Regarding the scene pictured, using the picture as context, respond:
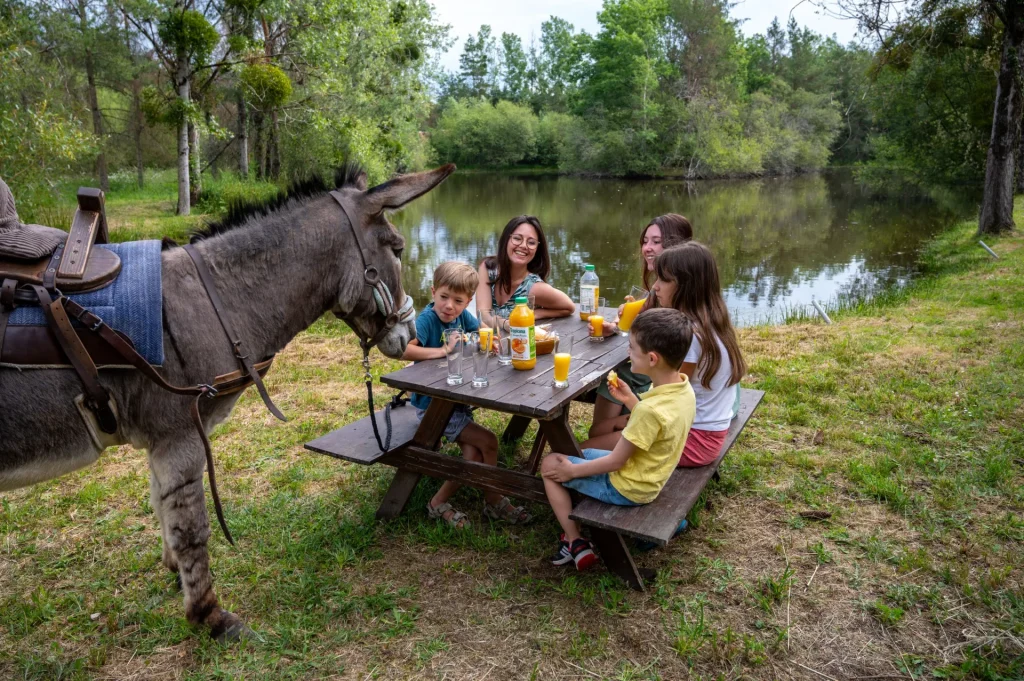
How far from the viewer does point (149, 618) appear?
8.99 feet

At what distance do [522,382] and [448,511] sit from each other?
952mm

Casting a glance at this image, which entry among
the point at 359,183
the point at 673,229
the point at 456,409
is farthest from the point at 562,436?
the point at 673,229

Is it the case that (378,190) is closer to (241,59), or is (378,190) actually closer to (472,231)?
(241,59)

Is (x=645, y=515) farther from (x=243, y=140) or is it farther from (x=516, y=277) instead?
(x=243, y=140)

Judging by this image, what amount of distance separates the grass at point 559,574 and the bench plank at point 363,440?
0.47 metres

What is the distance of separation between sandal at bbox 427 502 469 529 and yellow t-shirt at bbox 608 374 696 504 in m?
1.05

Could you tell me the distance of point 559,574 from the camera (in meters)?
3.03

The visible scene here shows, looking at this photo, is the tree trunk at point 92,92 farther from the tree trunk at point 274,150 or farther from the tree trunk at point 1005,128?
the tree trunk at point 1005,128

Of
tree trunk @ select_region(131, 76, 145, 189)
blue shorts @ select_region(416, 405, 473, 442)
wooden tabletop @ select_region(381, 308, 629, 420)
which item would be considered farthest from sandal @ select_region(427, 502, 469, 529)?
tree trunk @ select_region(131, 76, 145, 189)

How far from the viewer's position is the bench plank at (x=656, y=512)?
252 centimetres

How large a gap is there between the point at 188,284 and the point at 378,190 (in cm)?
88

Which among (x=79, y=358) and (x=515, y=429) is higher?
(x=79, y=358)

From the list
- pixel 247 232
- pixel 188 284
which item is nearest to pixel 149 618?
pixel 188 284

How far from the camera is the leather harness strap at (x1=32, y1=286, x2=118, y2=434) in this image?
6.51ft
